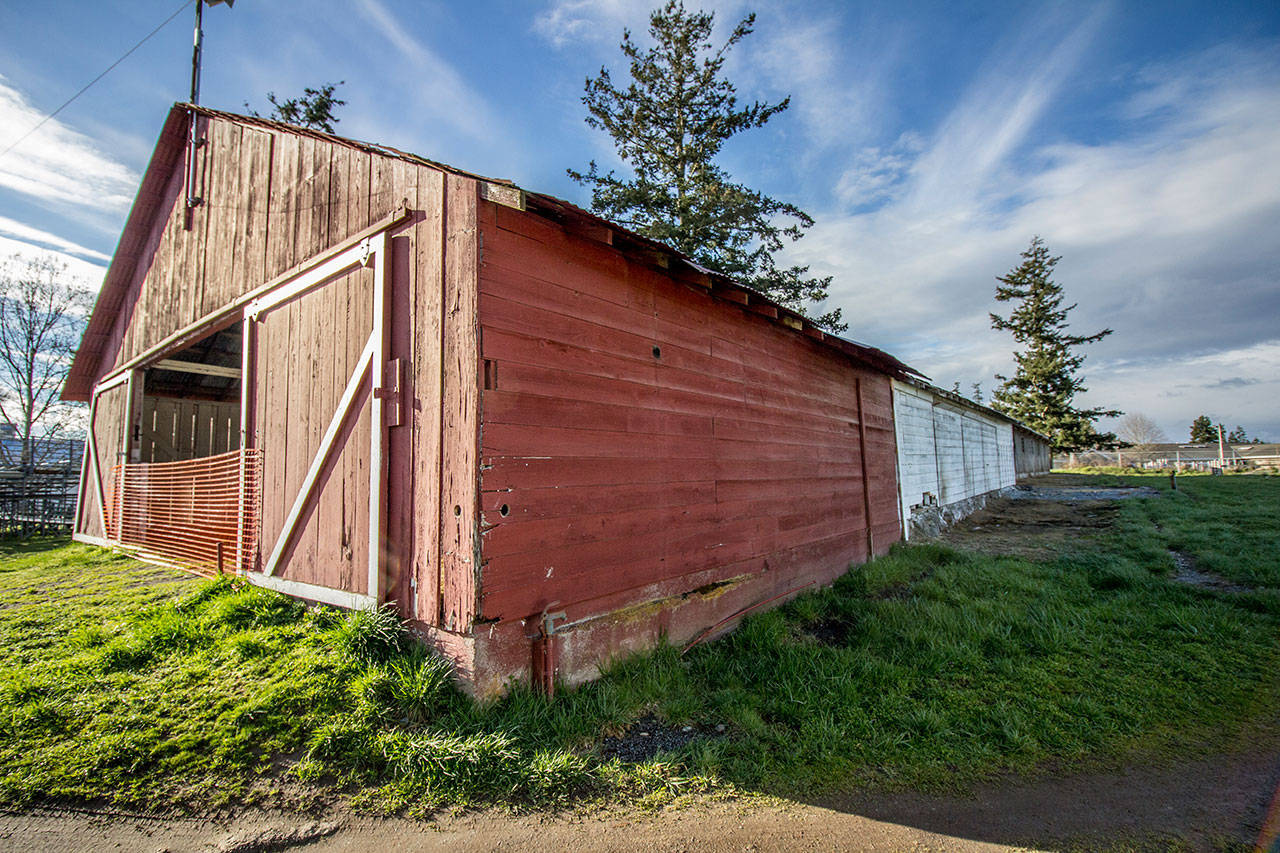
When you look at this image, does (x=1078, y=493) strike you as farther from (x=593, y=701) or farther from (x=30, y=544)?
(x=30, y=544)

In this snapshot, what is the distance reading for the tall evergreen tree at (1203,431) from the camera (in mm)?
60375

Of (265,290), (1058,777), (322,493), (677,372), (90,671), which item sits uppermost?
(265,290)

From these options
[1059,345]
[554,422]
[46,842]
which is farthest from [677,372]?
[1059,345]

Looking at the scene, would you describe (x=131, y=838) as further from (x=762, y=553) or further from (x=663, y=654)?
(x=762, y=553)

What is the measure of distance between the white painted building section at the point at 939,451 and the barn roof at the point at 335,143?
60.3 inches

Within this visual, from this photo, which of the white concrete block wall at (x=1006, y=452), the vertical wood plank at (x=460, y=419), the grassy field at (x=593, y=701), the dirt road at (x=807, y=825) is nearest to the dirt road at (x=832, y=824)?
the dirt road at (x=807, y=825)

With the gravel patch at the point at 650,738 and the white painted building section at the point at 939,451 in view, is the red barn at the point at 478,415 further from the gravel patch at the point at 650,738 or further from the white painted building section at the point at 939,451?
the white painted building section at the point at 939,451

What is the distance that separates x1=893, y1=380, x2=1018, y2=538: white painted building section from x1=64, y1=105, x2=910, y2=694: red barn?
4647mm

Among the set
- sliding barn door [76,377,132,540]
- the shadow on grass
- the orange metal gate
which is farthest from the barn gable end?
the shadow on grass

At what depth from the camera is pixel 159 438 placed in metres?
9.44

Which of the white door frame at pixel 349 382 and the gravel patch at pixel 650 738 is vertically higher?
the white door frame at pixel 349 382

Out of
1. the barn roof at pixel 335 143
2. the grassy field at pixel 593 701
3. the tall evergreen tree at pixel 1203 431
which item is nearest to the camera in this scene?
the grassy field at pixel 593 701

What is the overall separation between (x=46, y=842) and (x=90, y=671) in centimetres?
155

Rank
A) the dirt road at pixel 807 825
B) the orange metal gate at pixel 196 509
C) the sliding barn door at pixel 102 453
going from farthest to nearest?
1. the sliding barn door at pixel 102 453
2. the orange metal gate at pixel 196 509
3. the dirt road at pixel 807 825
